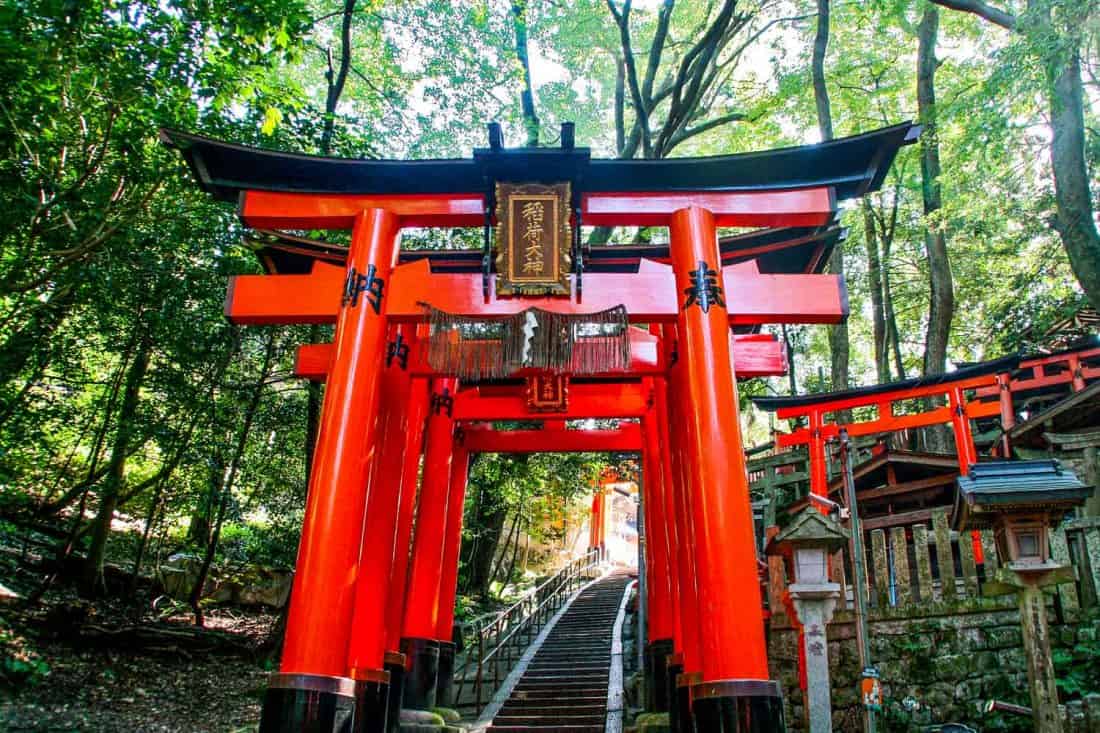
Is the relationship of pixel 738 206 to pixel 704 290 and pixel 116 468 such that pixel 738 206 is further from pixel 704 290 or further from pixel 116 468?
pixel 116 468

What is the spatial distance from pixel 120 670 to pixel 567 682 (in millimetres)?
6575

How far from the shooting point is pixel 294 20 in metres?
6.79

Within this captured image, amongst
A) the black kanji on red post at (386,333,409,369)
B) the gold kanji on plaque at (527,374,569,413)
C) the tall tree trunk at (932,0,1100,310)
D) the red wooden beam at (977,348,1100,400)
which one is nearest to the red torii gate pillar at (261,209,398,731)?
the black kanji on red post at (386,333,409,369)

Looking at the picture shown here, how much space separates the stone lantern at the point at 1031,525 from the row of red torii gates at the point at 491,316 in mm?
1798

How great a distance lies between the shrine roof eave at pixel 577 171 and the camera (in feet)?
22.6

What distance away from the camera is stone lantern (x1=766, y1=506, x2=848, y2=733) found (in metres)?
5.80

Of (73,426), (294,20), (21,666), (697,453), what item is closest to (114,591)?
(73,426)

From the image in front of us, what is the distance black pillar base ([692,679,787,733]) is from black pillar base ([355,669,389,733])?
→ 122 inches

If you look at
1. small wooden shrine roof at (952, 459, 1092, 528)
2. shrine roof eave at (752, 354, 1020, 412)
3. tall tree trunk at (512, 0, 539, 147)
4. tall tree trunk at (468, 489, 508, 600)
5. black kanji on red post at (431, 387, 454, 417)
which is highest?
tall tree trunk at (512, 0, 539, 147)

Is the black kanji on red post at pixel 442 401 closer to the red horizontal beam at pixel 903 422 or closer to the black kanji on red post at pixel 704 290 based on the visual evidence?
the black kanji on red post at pixel 704 290

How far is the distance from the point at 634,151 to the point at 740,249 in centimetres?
757

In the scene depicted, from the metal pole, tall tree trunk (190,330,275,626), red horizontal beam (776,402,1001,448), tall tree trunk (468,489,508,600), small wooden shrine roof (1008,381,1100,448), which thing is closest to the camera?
the metal pole

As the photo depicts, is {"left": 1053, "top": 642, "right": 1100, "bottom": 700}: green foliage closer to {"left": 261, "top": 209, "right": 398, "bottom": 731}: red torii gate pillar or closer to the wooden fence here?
the wooden fence

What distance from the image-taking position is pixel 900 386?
511 inches
